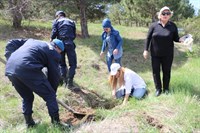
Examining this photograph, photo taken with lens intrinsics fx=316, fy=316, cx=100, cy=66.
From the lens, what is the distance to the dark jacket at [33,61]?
14.9ft

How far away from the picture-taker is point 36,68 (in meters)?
4.58

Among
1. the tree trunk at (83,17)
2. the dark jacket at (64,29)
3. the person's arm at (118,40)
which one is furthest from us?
the tree trunk at (83,17)

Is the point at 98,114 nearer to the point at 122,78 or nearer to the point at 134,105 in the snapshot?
the point at 134,105

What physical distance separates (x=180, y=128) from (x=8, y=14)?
362 inches

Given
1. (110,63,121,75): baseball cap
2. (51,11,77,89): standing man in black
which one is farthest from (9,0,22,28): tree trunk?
(110,63,121,75): baseball cap

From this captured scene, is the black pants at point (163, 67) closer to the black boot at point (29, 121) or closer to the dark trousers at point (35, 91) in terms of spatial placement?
the dark trousers at point (35, 91)

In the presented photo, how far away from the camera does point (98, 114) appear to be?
5.46 m

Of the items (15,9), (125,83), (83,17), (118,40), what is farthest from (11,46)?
(83,17)

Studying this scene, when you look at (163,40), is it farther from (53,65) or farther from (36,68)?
(36,68)

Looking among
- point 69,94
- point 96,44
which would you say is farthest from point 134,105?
point 96,44

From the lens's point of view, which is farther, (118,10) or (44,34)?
(118,10)

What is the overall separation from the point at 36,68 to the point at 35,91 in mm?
392

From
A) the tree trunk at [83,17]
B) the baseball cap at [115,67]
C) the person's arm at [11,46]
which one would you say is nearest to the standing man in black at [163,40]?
the baseball cap at [115,67]

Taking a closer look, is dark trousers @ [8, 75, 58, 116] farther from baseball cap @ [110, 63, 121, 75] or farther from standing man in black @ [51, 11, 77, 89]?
standing man in black @ [51, 11, 77, 89]
